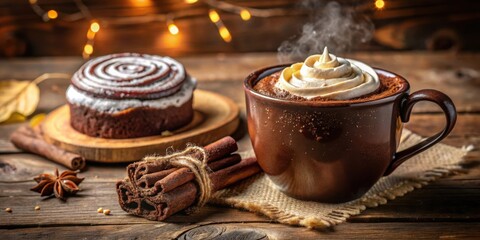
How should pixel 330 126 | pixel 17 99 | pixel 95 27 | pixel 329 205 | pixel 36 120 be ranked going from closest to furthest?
pixel 330 126
pixel 329 205
pixel 36 120
pixel 17 99
pixel 95 27

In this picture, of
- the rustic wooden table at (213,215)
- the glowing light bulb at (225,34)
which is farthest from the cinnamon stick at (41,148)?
the glowing light bulb at (225,34)

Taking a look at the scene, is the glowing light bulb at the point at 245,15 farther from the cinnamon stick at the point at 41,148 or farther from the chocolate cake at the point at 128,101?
the cinnamon stick at the point at 41,148

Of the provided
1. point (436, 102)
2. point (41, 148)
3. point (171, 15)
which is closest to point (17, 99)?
point (41, 148)

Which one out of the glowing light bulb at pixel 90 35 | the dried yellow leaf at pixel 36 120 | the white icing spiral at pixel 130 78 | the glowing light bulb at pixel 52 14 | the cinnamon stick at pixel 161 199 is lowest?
the glowing light bulb at pixel 90 35

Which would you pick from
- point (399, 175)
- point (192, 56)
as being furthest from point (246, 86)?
point (192, 56)

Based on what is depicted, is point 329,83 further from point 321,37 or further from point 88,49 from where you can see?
point 88,49

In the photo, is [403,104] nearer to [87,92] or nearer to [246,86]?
[246,86]

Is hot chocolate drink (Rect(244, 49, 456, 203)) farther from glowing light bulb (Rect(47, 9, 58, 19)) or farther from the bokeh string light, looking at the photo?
glowing light bulb (Rect(47, 9, 58, 19))
